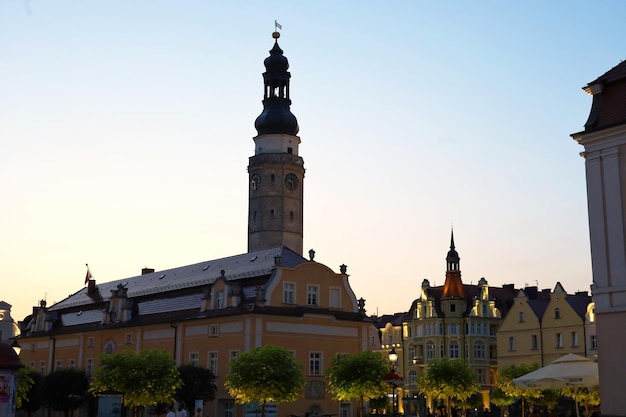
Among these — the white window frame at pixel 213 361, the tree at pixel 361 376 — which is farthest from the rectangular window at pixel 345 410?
the white window frame at pixel 213 361

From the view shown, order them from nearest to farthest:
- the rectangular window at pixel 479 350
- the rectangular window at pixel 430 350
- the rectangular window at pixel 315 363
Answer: the rectangular window at pixel 315 363
the rectangular window at pixel 479 350
the rectangular window at pixel 430 350

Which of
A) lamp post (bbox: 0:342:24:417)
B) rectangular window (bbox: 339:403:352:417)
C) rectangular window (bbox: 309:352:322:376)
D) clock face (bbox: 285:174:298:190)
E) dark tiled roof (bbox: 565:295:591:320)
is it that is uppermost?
clock face (bbox: 285:174:298:190)

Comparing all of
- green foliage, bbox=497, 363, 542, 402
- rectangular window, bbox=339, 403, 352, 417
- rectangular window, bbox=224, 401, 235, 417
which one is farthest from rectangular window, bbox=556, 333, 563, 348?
rectangular window, bbox=224, 401, 235, 417

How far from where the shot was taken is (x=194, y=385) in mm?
50469

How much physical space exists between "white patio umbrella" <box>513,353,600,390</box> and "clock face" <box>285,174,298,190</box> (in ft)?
242

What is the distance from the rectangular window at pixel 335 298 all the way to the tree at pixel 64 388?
1955 cm

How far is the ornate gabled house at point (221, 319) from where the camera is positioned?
52719 mm

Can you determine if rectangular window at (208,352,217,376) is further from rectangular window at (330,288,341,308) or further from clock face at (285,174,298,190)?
clock face at (285,174,298,190)

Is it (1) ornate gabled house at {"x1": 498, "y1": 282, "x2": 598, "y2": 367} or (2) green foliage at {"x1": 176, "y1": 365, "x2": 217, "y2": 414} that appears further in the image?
(1) ornate gabled house at {"x1": 498, "y1": 282, "x2": 598, "y2": 367}

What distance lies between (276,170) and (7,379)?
7448cm

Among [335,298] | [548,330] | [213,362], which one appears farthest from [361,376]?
[548,330]

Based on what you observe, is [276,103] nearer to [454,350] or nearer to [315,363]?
[454,350]

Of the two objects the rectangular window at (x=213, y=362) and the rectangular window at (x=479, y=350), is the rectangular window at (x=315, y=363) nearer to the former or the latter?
the rectangular window at (x=213, y=362)

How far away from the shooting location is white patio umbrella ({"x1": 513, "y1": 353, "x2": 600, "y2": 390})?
2523cm
